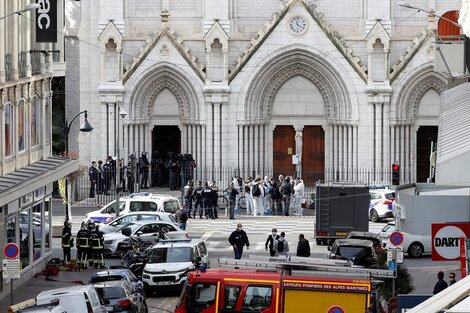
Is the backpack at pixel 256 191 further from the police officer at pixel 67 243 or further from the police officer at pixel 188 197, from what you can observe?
the police officer at pixel 67 243

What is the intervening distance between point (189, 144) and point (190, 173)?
1.89m

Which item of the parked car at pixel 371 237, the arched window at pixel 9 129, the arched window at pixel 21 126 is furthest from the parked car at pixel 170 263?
the arched window at pixel 21 126

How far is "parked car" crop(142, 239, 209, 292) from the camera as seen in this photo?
36.0 meters

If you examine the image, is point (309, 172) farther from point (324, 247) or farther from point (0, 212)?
point (0, 212)

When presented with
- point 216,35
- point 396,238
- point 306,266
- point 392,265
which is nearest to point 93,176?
point 216,35

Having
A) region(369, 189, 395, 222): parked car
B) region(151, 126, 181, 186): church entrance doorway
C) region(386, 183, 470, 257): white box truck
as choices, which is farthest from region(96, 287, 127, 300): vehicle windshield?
region(151, 126, 181, 186): church entrance doorway

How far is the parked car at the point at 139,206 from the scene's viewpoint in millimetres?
50188

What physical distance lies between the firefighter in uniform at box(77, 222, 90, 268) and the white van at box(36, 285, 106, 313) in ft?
41.8

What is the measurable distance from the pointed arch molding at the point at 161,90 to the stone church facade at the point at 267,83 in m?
0.05

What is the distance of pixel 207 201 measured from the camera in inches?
2146

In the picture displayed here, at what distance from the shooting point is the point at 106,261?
4366 centimetres

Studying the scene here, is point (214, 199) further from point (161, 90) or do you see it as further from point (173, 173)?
point (161, 90)

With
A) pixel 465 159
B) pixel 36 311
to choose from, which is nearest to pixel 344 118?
pixel 36 311

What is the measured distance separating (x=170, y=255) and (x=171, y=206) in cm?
1437
